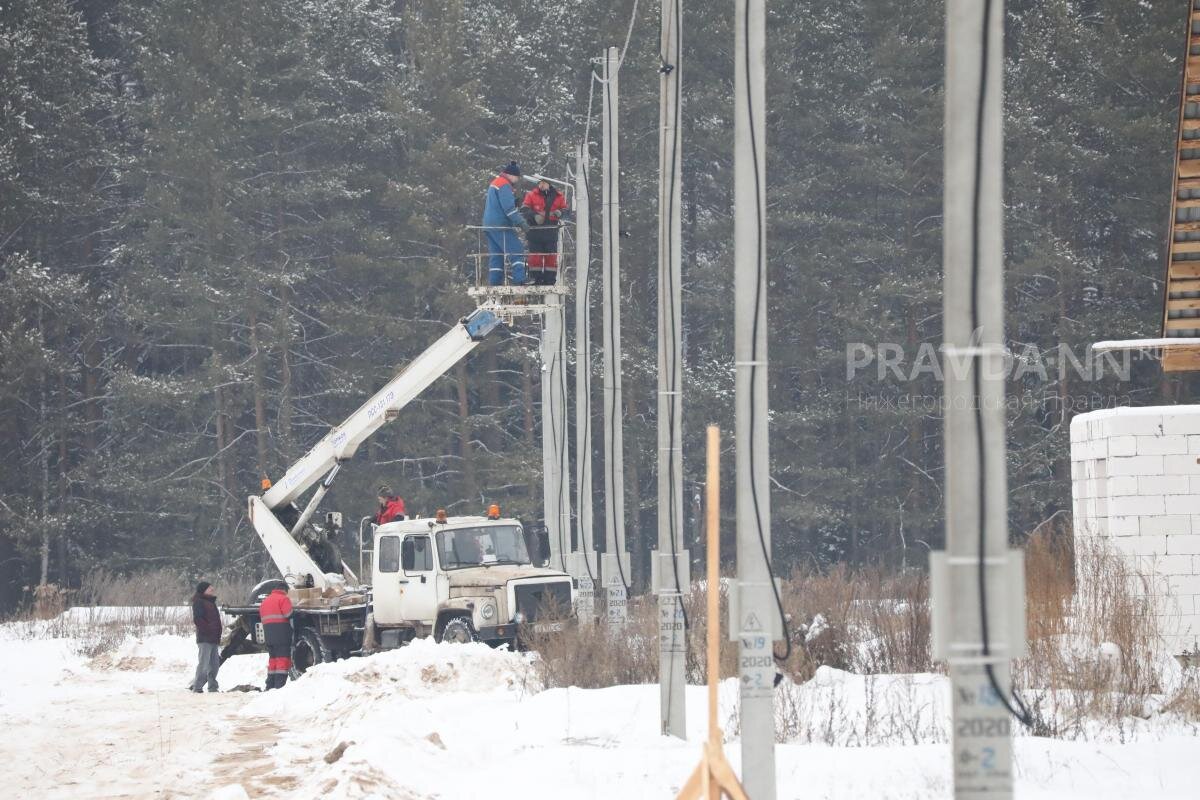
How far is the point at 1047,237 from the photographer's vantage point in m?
44.0

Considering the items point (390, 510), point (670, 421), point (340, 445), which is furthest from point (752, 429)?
point (340, 445)

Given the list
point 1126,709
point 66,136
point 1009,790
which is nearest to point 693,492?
point 66,136

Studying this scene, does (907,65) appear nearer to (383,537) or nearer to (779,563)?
(779,563)

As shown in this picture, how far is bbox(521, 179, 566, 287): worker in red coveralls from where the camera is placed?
2442 centimetres

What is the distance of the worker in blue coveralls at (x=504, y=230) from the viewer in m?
24.1

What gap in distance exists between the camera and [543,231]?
24.5 metres

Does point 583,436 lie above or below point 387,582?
above

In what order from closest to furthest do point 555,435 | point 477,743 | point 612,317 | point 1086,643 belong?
point 477,743 < point 1086,643 < point 612,317 < point 555,435

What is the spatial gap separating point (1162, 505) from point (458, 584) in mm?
9765

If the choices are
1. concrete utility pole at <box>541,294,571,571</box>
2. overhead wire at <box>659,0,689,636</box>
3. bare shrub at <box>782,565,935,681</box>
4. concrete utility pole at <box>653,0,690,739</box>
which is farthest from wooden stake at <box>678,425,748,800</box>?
concrete utility pole at <box>541,294,571,571</box>

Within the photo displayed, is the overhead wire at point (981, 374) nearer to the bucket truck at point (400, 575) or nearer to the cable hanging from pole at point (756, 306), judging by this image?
the cable hanging from pole at point (756, 306)

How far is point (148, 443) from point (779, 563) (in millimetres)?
20498

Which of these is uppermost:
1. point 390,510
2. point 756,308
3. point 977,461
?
point 756,308

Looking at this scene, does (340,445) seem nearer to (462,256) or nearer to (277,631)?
(277,631)
